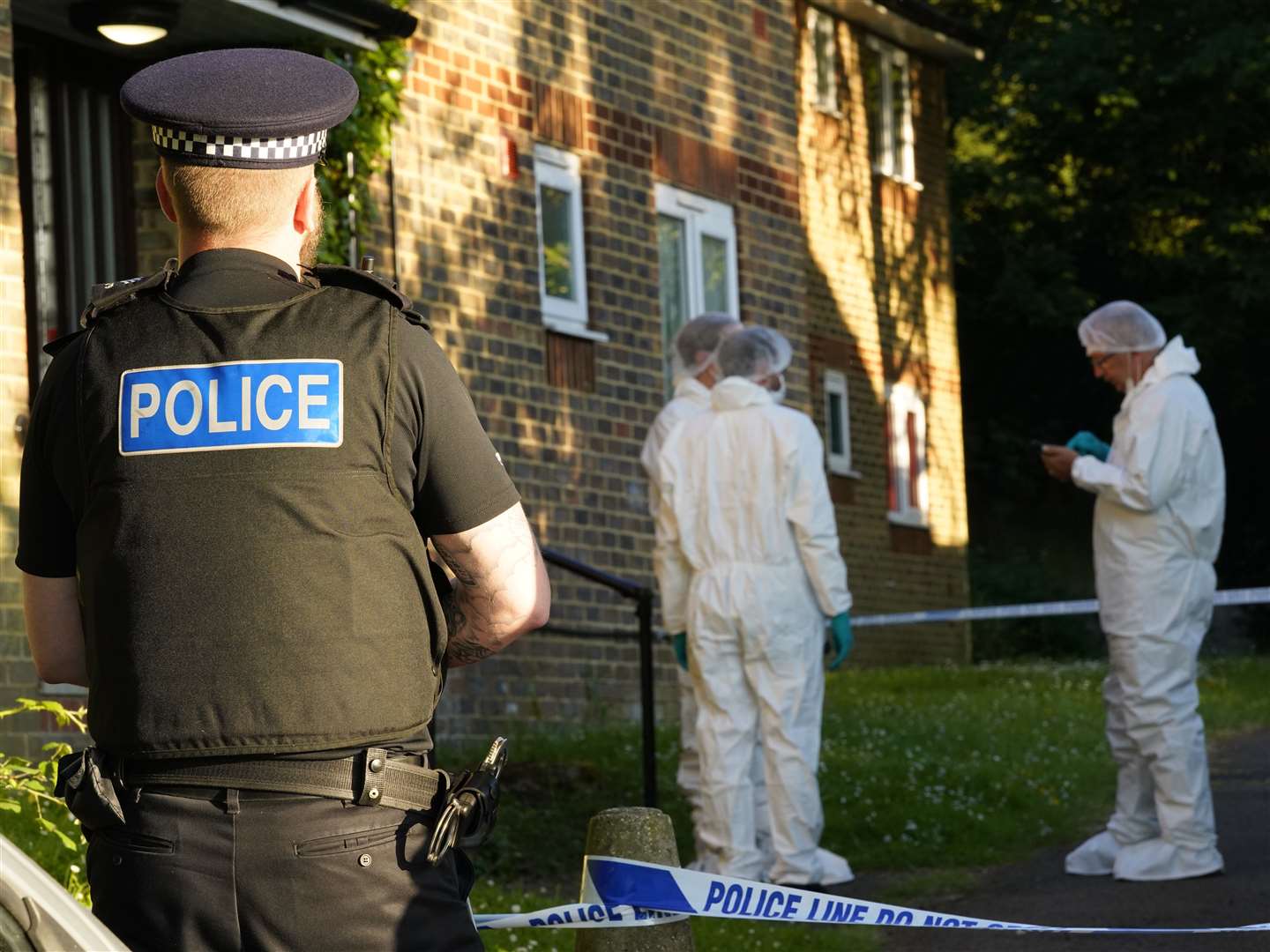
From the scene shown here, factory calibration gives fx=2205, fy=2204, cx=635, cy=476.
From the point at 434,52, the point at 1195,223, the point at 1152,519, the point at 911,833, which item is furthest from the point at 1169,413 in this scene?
the point at 1195,223

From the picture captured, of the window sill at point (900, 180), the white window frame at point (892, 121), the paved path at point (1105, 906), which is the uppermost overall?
the white window frame at point (892, 121)

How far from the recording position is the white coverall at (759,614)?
354 inches

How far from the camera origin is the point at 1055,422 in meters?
31.5

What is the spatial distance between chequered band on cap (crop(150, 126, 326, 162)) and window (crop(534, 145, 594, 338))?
11.4 m

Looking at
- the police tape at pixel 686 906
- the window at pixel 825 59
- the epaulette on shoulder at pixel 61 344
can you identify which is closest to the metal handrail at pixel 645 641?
the police tape at pixel 686 906

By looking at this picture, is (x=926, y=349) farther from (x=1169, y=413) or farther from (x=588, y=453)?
(x=1169, y=413)

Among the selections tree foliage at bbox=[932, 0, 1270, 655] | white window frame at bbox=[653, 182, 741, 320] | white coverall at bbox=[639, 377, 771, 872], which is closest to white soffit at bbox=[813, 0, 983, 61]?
tree foliage at bbox=[932, 0, 1270, 655]

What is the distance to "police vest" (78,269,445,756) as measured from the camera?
2.97 m

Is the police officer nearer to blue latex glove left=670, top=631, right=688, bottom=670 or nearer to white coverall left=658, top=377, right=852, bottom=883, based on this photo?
white coverall left=658, top=377, right=852, bottom=883

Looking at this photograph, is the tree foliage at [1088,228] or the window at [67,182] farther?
the tree foliage at [1088,228]

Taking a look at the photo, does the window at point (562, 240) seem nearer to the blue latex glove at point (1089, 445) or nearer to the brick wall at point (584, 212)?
the brick wall at point (584, 212)

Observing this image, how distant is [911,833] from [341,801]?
7552 millimetres

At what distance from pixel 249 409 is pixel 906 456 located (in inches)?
841

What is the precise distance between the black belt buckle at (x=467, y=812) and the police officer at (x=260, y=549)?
2 centimetres
